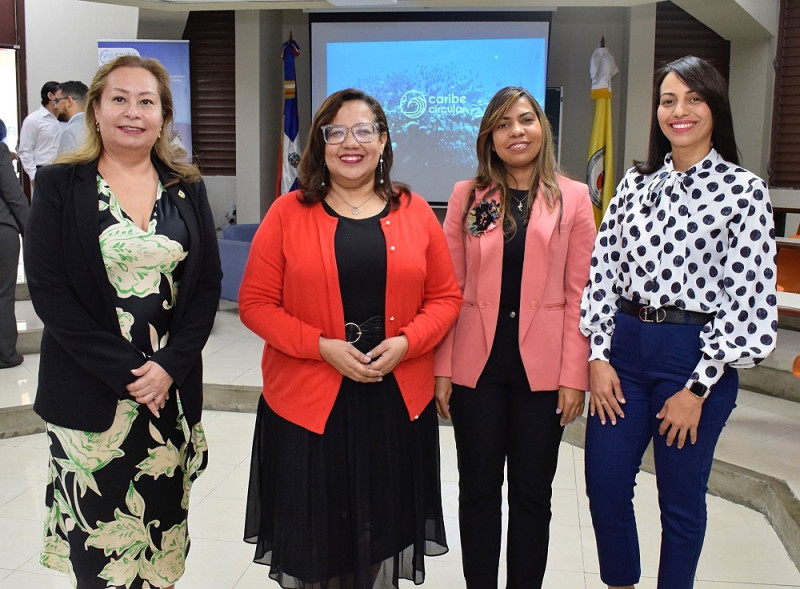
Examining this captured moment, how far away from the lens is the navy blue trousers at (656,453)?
194 centimetres

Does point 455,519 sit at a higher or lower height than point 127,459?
lower

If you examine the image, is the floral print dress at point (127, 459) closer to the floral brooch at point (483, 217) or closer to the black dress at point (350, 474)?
the black dress at point (350, 474)

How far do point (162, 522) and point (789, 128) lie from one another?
683 cm

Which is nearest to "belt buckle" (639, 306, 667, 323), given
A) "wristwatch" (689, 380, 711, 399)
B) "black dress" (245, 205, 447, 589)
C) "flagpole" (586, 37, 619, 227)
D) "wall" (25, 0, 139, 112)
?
"wristwatch" (689, 380, 711, 399)

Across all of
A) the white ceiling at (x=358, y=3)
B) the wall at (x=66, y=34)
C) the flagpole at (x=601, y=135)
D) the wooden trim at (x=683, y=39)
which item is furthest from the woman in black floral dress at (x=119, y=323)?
the wall at (x=66, y=34)

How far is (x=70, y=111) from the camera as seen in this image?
5.81 meters

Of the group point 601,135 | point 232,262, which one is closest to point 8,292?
point 232,262

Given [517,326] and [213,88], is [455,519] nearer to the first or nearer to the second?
[517,326]

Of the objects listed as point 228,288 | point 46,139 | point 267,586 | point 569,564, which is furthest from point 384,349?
point 46,139

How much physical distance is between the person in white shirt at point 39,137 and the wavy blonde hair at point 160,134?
16.1 ft

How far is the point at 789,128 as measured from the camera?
706cm

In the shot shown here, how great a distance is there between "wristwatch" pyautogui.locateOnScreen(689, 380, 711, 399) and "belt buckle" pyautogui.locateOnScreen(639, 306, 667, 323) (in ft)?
0.58

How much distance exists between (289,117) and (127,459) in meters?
6.79

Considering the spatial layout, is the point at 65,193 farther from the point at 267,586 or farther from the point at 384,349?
the point at 267,586
